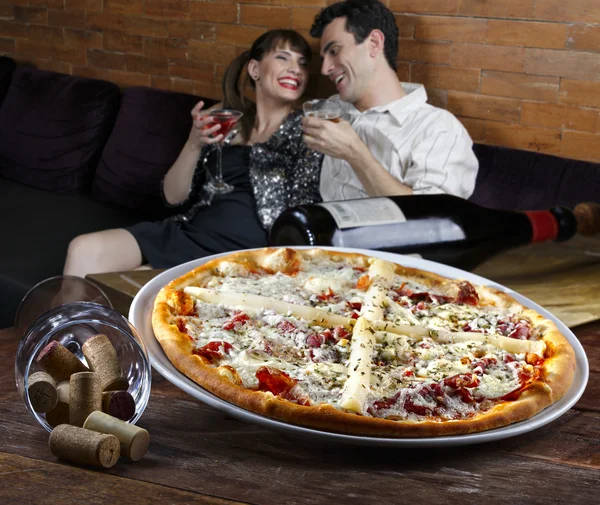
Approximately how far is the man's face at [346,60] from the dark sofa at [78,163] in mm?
472

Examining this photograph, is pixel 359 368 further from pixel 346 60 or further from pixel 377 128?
pixel 346 60

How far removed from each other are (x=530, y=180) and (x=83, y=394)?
5.86 feet

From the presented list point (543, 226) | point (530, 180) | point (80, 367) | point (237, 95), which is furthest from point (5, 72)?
point (80, 367)

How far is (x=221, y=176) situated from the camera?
2727 millimetres

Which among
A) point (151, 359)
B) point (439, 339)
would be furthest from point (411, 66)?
point (151, 359)

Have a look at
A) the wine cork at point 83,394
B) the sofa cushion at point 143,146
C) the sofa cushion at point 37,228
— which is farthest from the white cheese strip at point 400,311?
the sofa cushion at point 143,146

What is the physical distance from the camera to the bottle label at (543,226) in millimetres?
1713

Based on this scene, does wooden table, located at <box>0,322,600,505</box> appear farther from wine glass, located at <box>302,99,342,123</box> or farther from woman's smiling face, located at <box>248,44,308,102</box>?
woman's smiling face, located at <box>248,44,308,102</box>

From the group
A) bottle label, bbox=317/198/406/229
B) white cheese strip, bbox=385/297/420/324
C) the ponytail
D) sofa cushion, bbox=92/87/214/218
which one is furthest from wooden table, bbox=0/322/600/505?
sofa cushion, bbox=92/87/214/218

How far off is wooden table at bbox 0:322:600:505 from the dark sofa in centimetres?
150

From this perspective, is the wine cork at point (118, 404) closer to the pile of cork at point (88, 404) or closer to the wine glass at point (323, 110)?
the pile of cork at point (88, 404)

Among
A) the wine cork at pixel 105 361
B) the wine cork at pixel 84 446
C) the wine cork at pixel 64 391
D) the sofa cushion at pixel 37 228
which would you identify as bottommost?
the sofa cushion at pixel 37 228

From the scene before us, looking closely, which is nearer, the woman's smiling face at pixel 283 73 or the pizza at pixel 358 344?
the pizza at pixel 358 344

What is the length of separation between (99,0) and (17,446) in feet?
10.9
